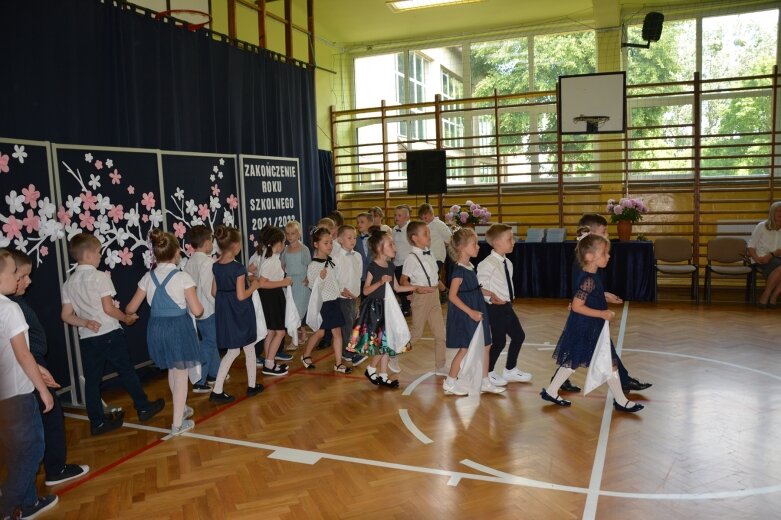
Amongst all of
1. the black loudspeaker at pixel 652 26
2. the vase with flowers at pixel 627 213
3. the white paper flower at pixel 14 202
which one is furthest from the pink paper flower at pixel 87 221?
the black loudspeaker at pixel 652 26

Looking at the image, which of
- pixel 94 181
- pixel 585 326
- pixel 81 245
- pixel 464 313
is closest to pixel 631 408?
pixel 585 326

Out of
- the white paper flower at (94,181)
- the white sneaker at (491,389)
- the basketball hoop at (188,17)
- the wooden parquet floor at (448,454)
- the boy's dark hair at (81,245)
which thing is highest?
the basketball hoop at (188,17)

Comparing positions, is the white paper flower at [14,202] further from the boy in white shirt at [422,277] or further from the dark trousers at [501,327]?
the dark trousers at [501,327]

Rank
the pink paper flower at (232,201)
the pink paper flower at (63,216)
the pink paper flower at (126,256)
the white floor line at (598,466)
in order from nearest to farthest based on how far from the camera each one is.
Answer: the white floor line at (598,466), the pink paper flower at (63,216), the pink paper flower at (126,256), the pink paper flower at (232,201)

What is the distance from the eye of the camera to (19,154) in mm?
4633

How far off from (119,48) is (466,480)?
5.08 m

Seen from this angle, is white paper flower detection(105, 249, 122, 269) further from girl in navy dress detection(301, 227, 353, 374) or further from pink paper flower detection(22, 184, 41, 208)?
girl in navy dress detection(301, 227, 353, 374)

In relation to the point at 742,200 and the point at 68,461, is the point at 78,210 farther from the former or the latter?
the point at 742,200

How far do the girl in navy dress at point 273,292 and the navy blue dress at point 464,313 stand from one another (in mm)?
1488

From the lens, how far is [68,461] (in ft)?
13.4

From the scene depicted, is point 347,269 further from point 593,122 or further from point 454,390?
point 593,122

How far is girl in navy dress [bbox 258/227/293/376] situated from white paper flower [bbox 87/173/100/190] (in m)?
1.47

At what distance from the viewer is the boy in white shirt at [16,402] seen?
3.00 metres

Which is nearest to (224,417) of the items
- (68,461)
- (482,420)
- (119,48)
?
(68,461)
